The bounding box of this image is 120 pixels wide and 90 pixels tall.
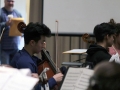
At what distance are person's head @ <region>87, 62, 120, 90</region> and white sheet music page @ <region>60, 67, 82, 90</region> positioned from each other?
90cm

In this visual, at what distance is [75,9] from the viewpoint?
498cm

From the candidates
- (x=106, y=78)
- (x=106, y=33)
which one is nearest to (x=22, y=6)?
(x=106, y=33)

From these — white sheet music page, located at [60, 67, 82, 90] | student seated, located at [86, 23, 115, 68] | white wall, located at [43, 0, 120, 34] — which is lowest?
white sheet music page, located at [60, 67, 82, 90]

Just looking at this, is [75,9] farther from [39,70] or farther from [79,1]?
[39,70]

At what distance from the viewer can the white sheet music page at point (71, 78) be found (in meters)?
1.68

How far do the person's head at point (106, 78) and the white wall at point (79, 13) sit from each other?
4.15m

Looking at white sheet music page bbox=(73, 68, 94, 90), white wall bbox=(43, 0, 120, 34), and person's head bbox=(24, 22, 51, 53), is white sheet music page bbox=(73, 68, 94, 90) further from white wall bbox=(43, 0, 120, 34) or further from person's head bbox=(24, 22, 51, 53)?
white wall bbox=(43, 0, 120, 34)

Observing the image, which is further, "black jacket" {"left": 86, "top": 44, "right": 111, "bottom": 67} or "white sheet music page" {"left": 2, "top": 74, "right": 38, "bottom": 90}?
"black jacket" {"left": 86, "top": 44, "right": 111, "bottom": 67}

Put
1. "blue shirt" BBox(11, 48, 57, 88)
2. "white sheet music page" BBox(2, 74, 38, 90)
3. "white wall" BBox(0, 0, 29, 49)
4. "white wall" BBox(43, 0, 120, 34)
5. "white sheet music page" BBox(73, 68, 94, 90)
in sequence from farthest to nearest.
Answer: "white wall" BBox(0, 0, 29, 49) < "white wall" BBox(43, 0, 120, 34) < "blue shirt" BBox(11, 48, 57, 88) < "white sheet music page" BBox(73, 68, 94, 90) < "white sheet music page" BBox(2, 74, 38, 90)

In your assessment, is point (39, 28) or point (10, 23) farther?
point (10, 23)

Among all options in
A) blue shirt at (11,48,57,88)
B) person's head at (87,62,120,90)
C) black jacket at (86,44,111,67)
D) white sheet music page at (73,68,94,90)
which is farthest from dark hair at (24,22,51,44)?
person's head at (87,62,120,90)

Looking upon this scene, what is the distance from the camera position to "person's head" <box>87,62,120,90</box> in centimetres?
75

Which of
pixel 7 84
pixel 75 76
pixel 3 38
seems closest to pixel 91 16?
pixel 3 38

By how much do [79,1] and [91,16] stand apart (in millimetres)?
301
